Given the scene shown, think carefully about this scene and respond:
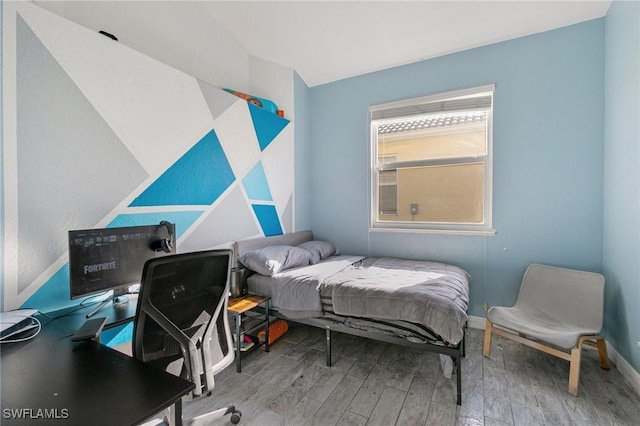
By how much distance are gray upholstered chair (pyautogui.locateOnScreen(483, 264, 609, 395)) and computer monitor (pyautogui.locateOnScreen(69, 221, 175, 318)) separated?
8.79 feet

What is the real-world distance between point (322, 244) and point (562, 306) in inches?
91.7

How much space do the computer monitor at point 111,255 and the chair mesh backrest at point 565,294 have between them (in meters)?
3.08

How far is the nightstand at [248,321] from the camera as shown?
2160 mm

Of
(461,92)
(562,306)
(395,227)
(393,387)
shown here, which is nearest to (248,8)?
(461,92)

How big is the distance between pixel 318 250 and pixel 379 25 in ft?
8.04

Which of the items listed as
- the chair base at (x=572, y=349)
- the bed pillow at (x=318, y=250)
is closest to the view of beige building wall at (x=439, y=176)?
the bed pillow at (x=318, y=250)

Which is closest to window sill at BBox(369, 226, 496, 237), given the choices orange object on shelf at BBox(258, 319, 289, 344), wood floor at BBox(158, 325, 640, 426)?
wood floor at BBox(158, 325, 640, 426)

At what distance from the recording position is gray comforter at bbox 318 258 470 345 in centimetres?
181

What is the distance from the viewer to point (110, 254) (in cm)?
162

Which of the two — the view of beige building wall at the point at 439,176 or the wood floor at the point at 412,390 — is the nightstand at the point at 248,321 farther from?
the view of beige building wall at the point at 439,176

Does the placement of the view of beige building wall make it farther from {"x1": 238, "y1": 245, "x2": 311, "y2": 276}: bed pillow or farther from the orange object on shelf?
the orange object on shelf

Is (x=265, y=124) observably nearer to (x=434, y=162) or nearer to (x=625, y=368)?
(x=434, y=162)

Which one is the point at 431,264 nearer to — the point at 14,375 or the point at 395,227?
the point at 395,227

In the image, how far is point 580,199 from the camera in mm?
2506
